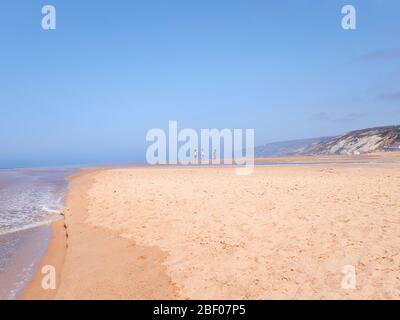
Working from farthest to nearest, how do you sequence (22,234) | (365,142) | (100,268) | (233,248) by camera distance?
(365,142)
(22,234)
(233,248)
(100,268)

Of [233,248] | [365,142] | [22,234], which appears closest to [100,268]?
[233,248]

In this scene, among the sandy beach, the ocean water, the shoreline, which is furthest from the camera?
the ocean water

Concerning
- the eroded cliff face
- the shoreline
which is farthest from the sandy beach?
the eroded cliff face

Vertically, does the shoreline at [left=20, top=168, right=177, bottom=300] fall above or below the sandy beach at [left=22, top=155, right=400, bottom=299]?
below

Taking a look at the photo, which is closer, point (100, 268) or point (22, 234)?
point (100, 268)

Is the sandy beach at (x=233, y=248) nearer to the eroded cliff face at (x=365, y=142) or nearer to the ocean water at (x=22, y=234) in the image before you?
the ocean water at (x=22, y=234)

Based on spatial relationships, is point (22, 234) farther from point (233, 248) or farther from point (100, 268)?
point (233, 248)

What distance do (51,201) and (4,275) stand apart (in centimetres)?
1079

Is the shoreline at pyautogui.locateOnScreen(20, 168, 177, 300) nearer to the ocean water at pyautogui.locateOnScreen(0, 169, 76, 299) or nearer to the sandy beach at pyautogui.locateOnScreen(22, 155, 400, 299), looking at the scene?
the sandy beach at pyautogui.locateOnScreen(22, 155, 400, 299)

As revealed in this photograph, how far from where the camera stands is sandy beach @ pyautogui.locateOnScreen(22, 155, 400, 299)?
5699 mm

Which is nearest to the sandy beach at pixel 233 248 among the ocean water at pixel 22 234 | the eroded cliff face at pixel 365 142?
the ocean water at pixel 22 234

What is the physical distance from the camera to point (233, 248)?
7.39m

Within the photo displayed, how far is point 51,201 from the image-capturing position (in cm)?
1758

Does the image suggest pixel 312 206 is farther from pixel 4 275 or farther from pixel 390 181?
pixel 4 275
